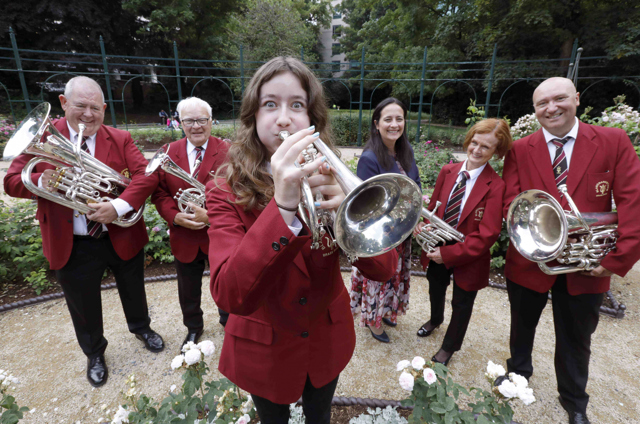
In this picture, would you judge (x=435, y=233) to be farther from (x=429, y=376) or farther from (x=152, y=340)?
(x=152, y=340)

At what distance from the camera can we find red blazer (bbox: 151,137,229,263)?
325cm

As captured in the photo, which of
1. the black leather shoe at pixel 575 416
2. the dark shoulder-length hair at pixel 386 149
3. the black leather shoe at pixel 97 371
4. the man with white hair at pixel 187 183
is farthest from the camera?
the dark shoulder-length hair at pixel 386 149

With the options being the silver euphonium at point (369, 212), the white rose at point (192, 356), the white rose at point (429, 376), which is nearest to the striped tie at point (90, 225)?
the white rose at point (192, 356)

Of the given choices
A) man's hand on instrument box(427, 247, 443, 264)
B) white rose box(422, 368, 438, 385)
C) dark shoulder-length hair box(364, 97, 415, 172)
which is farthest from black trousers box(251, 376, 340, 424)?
dark shoulder-length hair box(364, 97, 415, 172)

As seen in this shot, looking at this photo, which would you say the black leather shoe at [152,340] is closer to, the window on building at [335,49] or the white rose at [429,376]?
the white rose at [429,376]

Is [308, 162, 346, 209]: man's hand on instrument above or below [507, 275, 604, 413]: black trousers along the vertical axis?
above

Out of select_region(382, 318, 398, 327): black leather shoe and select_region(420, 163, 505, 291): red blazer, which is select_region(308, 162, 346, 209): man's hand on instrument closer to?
select_region(420, 163, 505, 291): red blazer

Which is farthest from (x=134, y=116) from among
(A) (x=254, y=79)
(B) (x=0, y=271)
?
(A) (x=254, y=79)

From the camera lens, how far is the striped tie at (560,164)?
8.10 ft

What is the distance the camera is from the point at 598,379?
3158mm

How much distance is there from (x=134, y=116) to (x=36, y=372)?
29.9 m

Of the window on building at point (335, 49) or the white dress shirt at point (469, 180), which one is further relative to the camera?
the window on building at point (335, 49)

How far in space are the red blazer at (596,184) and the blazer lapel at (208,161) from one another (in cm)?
283

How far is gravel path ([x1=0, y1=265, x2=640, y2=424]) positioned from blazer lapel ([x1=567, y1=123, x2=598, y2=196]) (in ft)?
6.53
